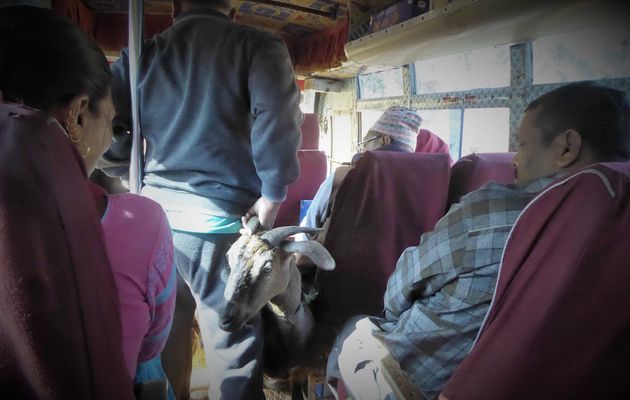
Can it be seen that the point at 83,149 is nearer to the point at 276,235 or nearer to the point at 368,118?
the point at 276,235

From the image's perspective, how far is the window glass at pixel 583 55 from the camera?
1.68m

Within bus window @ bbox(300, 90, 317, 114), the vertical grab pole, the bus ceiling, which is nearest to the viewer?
the vertical grab pole

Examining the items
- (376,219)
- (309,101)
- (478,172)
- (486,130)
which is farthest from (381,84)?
(376,219)

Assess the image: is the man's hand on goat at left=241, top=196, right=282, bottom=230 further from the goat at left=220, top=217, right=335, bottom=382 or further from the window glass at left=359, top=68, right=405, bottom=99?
the window glass at left=359, top=68, right=405, bottom=99

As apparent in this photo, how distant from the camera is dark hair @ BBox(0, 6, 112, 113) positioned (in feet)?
1.76

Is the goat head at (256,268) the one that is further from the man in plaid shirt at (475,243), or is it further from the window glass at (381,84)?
the window glass at (381,84)

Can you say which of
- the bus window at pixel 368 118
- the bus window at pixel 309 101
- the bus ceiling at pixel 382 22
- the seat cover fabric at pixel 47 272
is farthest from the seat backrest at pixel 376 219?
the bus window at pixel 309 101

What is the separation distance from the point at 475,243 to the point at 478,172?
0.87m

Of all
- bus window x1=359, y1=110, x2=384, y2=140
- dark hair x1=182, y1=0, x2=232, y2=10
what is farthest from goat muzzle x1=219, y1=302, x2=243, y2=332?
bus window x1=359, y1=110, x2=384, y2=140

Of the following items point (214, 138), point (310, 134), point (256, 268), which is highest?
point (310, 134)

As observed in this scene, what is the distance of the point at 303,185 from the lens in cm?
339

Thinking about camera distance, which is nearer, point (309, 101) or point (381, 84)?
point (381, 84)

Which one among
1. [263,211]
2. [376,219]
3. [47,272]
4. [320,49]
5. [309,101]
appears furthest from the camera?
[309,101]

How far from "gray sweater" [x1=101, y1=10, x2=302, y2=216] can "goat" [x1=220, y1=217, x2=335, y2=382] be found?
6.7 inches
